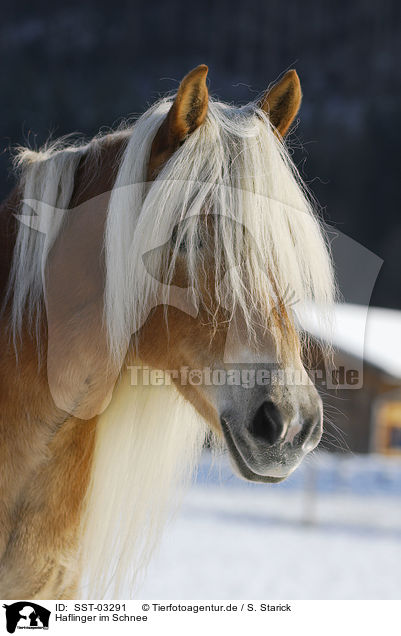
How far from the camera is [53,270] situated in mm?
1717

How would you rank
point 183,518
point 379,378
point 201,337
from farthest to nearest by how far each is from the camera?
point 379,378 → point 183,518 → point 201,337

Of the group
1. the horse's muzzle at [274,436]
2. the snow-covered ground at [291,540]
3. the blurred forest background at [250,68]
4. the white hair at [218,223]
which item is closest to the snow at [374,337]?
the snow-covered ground at [291,540]

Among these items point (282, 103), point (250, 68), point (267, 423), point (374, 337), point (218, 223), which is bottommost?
point (267, 423)

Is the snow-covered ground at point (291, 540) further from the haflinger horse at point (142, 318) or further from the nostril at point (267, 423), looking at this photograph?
the nostril at point (267, 423)

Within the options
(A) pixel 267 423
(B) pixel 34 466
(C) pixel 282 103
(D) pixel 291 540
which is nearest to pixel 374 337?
(D) pixel 291 540

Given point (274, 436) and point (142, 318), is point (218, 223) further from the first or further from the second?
point (274, 436)

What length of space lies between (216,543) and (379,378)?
9.10 m

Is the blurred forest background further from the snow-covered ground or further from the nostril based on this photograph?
the nostril

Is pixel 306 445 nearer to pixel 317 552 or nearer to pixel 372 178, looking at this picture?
pixel 317 552

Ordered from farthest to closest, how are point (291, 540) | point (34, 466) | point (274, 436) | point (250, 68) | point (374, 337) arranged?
point (250, 68) < point (374, 337) < point (291, 540) < point (34, 466) < point (274, 436)

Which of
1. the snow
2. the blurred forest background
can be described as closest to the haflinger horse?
the snow

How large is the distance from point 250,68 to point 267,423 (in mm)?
53481

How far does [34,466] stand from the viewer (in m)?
1.70
